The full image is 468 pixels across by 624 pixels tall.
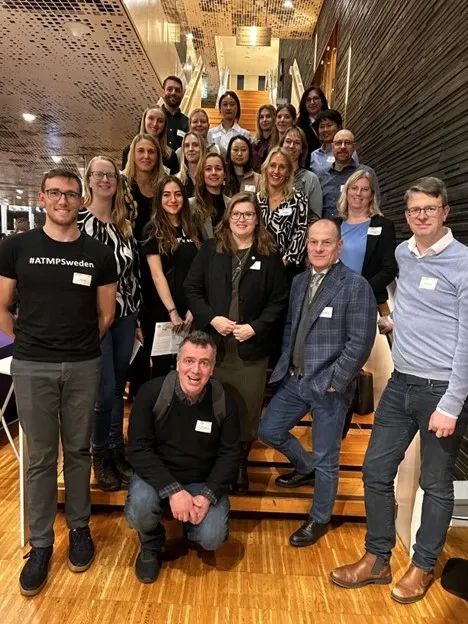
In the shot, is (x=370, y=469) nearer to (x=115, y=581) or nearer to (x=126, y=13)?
(x=115, y=581)

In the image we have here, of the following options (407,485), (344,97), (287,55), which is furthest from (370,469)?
(287,55)

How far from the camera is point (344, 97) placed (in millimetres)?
6422

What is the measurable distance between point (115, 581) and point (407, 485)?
1534mm

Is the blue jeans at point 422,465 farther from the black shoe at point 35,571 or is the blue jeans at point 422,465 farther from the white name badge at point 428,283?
the black shoe at point 35,571

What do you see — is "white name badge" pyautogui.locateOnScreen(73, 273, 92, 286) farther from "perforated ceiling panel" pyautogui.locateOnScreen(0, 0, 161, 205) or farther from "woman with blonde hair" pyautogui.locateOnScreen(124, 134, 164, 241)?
"perforated ceiling panel" pyautogui.locateOnScreen(0, 0, 161, 205)

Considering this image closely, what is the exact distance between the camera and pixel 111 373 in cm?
239

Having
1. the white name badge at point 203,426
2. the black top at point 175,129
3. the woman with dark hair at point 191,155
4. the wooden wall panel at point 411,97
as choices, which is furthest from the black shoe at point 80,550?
the black top at point 175,129

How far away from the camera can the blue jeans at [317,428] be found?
7.41ft

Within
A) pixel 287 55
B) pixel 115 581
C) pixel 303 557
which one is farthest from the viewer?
pixel 287 55

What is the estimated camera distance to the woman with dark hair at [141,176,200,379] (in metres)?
2.50

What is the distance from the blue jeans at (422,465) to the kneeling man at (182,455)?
25.6 inches

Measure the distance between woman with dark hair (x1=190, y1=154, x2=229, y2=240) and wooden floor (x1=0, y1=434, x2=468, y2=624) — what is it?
68.2 inches

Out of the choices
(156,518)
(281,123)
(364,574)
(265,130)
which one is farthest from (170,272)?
(265,130)

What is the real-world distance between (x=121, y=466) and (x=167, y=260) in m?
1.19
